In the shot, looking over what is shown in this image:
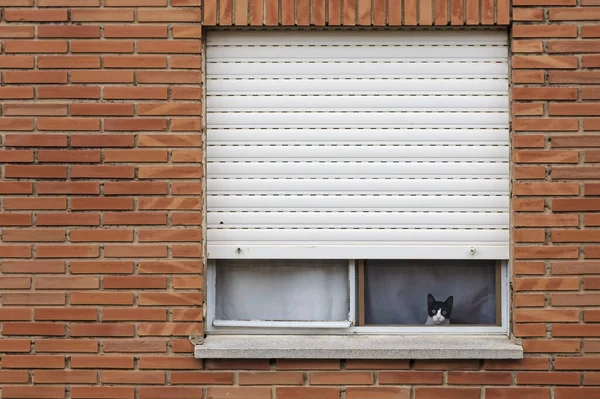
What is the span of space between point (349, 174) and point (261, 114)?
586 millimetres

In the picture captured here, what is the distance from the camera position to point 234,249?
4.04 meters

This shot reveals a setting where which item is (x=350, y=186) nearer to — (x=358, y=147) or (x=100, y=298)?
(x=358, y=147)

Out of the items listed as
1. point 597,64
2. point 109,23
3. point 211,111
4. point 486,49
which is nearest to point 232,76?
point 211,111

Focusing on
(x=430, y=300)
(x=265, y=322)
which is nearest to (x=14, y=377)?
(x=265, y=322)

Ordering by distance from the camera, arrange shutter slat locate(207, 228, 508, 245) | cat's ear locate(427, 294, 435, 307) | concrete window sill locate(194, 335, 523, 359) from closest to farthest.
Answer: concrete window sill locate(194, 335, 523, 359) → shutter slat locate(207, 228, 508, 245) → cat's ear locate(427, 294, 435, 307)

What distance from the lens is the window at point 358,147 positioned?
4.02 meters

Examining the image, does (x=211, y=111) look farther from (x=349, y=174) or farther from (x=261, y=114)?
(x=349, y=174)

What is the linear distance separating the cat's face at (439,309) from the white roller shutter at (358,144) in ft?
0.91

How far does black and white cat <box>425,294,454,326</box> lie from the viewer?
409 cm

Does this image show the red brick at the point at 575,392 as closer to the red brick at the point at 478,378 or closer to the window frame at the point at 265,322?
the red brick at the point at 478,378

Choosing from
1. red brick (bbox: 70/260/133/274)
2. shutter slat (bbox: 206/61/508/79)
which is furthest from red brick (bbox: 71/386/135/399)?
shutter slat (bbox: 206/61/508/79)

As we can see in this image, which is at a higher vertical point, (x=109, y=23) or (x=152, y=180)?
(x=109, y=23)

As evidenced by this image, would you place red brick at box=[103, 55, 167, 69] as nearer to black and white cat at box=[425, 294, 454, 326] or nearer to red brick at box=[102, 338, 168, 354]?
red brick at box=[102, 338, 168, 354]

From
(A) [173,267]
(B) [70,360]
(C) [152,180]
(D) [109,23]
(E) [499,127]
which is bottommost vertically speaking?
(B) [70,360]
